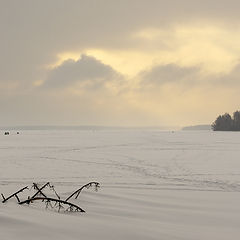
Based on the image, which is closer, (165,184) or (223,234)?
(223,234)

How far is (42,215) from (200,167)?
30.5 ft

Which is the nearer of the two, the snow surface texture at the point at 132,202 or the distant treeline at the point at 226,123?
the snow surface texture at the point at 132,202

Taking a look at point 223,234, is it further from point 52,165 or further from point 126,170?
point 52,165

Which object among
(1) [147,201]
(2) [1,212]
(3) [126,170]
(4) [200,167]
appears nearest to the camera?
(2) [1,212]

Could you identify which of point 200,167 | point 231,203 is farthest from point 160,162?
point 231,203

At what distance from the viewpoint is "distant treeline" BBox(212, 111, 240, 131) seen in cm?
6506

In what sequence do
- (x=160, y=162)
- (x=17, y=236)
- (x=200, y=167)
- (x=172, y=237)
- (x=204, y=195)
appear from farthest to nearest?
(x=160, y=162)
(x=200, y=167)
(x=204, y=195)
(x=172, y=237)
(x=17, y=236)

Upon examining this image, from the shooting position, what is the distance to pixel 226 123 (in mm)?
65688

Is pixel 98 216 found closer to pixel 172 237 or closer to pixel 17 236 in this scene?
pixel 172 237

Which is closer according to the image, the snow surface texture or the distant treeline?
the snow surface texture

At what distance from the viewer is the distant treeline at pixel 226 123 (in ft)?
213

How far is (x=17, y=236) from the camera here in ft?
7.87

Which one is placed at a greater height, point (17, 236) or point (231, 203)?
point (17, 236)

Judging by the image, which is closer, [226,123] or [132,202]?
[132,202]
